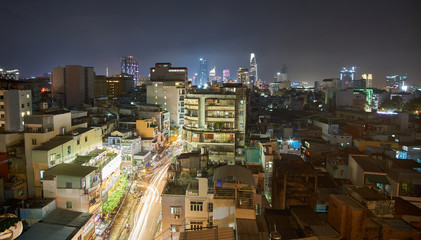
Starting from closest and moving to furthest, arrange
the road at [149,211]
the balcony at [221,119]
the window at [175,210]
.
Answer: the window at [175,210], the road at [149,211], the balcony at [221,119]

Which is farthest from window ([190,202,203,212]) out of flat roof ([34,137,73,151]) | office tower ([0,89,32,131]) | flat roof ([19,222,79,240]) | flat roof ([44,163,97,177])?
office tower ([0,89,32,131])

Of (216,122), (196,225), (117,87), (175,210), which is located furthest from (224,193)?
(117,87)

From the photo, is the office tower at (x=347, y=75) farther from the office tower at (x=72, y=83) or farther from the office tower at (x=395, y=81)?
the office tower at (x=72, y=83)

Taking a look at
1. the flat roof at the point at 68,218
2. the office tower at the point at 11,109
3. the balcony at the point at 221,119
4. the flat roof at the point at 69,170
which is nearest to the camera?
the flat roof at the point at 68,218

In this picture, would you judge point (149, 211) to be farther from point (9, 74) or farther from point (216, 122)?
point (9, 74)

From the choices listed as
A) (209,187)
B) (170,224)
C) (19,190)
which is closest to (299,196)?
(209,187)

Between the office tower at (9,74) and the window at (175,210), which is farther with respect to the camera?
the office tower at (9,74)

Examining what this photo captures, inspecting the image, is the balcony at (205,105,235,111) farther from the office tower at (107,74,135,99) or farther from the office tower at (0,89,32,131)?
the office tower at (107,74,135,99)

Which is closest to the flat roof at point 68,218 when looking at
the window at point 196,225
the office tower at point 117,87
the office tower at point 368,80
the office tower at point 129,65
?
the window at point 196,225
